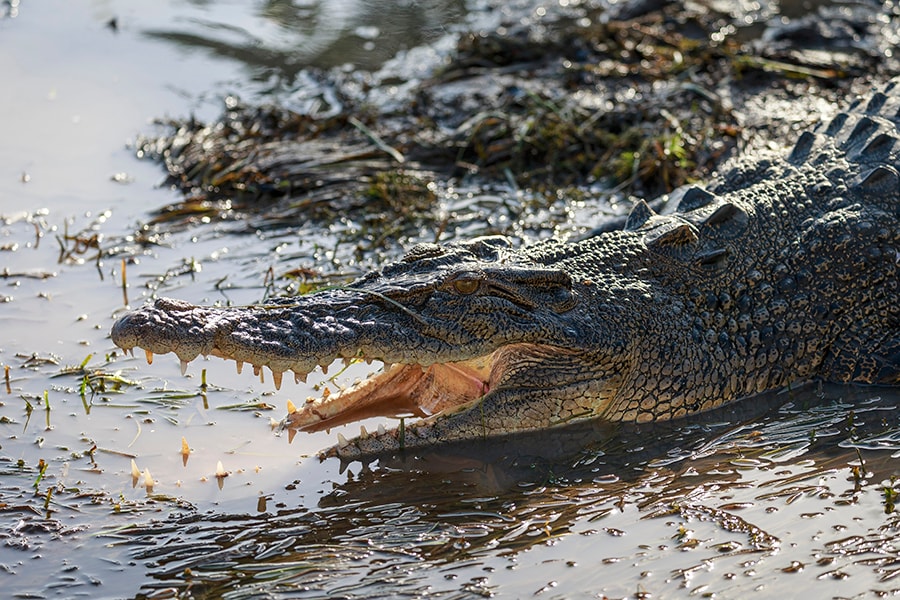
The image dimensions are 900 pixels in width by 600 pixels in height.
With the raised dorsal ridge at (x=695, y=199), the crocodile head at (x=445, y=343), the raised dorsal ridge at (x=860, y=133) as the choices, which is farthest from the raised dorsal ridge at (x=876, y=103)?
the crocodile head at (x=445, y=343)

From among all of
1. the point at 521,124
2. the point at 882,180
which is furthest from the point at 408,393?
the point at 521,124

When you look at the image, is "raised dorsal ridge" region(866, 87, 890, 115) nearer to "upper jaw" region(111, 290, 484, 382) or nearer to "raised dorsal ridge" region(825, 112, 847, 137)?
"raised dorsal ridge" region(825, 112, 847, 137)

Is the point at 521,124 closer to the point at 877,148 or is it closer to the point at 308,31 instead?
the point at 877,148

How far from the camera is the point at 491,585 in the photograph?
397 centimetres

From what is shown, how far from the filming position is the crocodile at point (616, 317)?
184 inches

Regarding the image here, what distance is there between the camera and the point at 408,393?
5215 mm

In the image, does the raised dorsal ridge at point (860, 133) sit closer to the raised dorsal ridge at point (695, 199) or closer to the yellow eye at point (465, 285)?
the raised dorsal ridge at point (695, 199)

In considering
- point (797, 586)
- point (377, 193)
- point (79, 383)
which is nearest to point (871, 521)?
point (797, 586)

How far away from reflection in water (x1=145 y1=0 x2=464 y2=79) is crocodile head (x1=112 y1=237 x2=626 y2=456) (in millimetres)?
5308

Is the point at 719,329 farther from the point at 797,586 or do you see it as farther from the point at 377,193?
the point at 377,193

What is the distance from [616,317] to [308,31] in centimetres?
684

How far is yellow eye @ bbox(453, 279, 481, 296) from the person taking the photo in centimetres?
484

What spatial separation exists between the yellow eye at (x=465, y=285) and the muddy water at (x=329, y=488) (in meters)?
0.70

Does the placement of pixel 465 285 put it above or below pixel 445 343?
above
